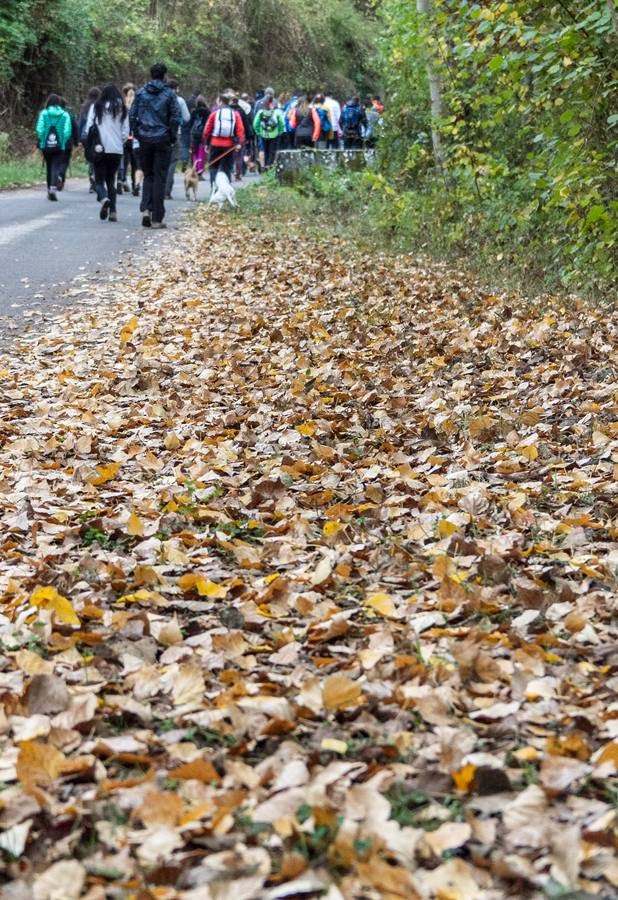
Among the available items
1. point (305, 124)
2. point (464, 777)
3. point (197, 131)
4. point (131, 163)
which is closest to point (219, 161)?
point (131, 163)

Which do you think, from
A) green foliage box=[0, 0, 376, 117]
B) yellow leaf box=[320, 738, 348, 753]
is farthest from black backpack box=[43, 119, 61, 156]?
yellow leaf box=[320, 738, 348, 753]

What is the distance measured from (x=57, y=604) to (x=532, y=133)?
34.7 ft

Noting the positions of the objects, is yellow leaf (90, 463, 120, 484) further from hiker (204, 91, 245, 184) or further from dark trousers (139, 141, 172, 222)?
hiker (204, 91, 245, 184)

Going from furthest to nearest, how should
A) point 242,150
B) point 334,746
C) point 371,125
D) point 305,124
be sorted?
point 242,150 < point 371,125 < point 305,124 < point 334,746

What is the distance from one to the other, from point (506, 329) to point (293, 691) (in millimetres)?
5970

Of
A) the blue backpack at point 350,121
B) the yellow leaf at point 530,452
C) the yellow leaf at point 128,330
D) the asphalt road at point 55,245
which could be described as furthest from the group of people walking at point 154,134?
the yellow leaf at point 530,452

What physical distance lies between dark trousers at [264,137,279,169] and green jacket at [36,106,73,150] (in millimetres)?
10364

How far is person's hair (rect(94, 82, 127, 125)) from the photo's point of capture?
1725 cm

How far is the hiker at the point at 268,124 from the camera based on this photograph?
30406 mm

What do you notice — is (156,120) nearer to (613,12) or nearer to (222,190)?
(222,190)

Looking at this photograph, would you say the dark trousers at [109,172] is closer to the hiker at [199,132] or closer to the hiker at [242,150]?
the hiker at [199,132]

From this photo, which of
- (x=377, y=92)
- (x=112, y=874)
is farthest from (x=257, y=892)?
(x=377, y=92)

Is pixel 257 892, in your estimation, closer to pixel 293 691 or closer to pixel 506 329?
pixel 293 691

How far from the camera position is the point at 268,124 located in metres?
30.6
